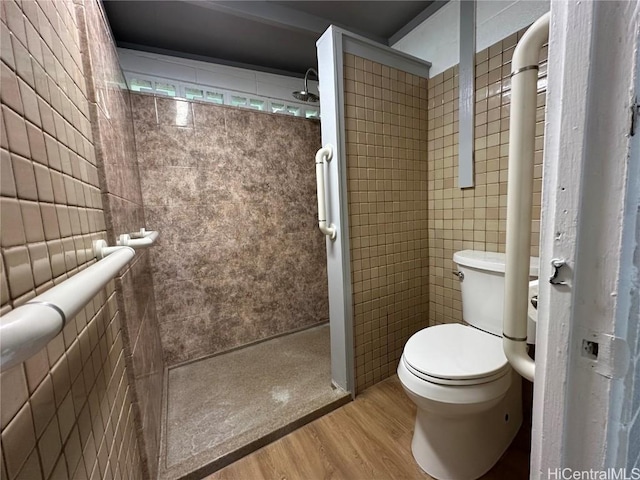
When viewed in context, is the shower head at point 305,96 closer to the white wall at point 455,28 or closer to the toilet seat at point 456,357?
the white wall at point 455,28

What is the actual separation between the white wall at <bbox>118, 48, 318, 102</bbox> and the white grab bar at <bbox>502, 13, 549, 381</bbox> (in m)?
1.87

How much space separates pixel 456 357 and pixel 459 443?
13.4 inches

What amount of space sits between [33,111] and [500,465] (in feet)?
5.89

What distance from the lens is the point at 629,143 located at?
1.03 feet

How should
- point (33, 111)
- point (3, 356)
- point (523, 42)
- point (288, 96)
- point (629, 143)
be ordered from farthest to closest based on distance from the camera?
point (288, 96)
point (523, 42)
point (33, 111)
point (629, 143)
point (3, 356)

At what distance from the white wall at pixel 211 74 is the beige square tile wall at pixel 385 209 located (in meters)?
0.91

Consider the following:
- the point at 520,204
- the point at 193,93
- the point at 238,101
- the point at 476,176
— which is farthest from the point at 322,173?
the point at 193,93

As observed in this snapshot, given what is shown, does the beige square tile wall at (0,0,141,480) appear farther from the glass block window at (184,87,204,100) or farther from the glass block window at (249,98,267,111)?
the glass block window at (249,98,267,111)

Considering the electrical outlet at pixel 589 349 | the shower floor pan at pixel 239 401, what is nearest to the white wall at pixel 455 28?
the electrical outlet at pixel 589 349

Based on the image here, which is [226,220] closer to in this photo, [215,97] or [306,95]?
[215,97]

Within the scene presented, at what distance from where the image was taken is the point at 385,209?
1.56 metres

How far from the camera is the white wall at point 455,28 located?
1.26 m

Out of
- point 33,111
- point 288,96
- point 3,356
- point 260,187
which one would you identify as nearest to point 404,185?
point 260,187

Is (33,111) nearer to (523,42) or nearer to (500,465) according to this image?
Result: (523,42)
